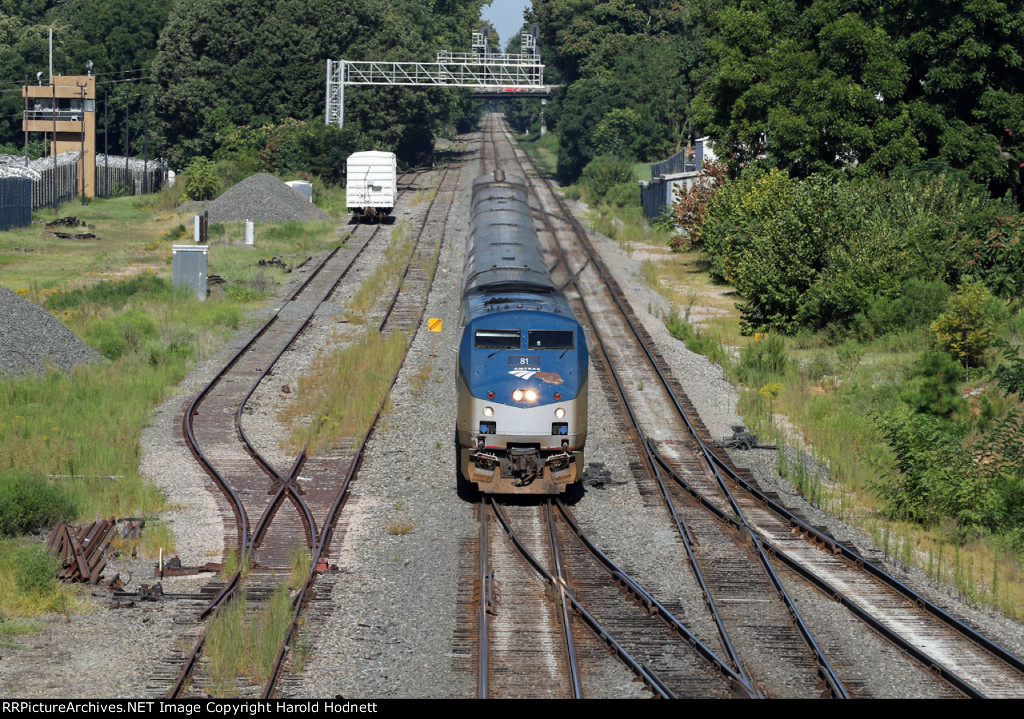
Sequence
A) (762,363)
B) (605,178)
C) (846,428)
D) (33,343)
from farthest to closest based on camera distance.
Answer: (605,178) < (762,363) < (33,343) < (846,428)

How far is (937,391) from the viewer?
23094mm

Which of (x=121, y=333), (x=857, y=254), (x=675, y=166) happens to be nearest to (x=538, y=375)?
(x=121, y=333)

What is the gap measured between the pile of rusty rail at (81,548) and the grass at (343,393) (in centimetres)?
580

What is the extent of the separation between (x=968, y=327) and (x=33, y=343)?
2198cm

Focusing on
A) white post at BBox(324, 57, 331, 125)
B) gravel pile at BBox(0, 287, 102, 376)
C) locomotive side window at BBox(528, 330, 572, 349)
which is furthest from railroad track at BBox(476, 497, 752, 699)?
white post at BBox(324, 57, 331, 125)

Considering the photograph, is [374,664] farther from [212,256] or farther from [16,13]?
[16,13]

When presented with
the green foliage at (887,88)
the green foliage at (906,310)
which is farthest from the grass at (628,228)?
the green foliage at (906,310)

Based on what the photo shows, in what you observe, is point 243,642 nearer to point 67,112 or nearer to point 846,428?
point 846,428

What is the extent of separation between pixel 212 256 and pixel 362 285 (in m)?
8.18

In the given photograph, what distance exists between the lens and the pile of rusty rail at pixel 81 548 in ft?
49.7

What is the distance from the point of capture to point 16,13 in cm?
11969

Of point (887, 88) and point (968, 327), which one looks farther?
point (887, 88)

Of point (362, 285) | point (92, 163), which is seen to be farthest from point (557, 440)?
point (92, 163)

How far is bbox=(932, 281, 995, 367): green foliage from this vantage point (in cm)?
2683
